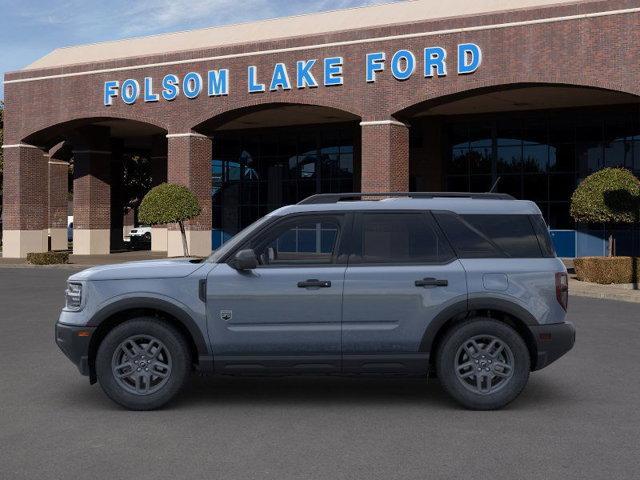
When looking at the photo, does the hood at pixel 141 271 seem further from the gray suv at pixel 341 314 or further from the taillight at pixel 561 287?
the taillight at pixel 561 287

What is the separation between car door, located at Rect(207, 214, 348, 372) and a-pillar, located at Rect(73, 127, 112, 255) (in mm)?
37434

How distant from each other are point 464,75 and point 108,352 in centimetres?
2416

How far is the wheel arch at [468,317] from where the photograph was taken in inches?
289

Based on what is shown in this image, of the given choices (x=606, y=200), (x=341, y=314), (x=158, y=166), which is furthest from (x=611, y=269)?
(x=158, y=166)

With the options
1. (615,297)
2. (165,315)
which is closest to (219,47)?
(615,297)

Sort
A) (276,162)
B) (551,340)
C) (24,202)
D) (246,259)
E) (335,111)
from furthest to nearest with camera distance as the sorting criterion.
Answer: (276,162) → (24,202) → (335,111) → (551,340) → (246,259)

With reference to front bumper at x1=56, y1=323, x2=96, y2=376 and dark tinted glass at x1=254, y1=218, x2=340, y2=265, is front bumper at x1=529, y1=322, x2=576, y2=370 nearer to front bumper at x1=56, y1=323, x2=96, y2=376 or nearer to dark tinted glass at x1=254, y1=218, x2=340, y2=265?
dark tinted glass at x1=254, y1=218, x2=340, y2=265

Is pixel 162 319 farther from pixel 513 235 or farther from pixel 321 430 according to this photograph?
pixel 513 235

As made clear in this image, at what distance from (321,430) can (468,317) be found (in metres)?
1.84

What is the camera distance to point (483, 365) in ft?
24.2

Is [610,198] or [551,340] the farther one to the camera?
[610,198]

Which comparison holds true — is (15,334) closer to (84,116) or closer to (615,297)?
(615,297)

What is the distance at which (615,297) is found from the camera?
19188 mm

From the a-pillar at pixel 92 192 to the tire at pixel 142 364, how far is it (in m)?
37.1
